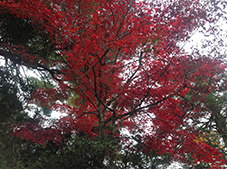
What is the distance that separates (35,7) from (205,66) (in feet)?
20.5

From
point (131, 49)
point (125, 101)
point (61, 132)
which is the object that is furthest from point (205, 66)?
point (61, 132)

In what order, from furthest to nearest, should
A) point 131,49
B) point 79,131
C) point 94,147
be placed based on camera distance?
point 79,131, point 131,49, point 94,147

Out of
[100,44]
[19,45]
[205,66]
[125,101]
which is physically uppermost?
[19,45]

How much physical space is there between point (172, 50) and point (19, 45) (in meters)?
5.80

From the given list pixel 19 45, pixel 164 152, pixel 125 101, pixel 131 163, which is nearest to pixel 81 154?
pixel 131 163

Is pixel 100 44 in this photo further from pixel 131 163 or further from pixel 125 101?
pixel 131 163

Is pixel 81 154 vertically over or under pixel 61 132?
under

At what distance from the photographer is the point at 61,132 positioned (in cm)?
795

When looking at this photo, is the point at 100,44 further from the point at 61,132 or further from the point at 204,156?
the point at 204,156

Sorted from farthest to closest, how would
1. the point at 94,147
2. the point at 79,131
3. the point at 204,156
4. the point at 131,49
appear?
the point at 79,131 → the point at 131,49 → the point at 204,156 → the point at 94,147

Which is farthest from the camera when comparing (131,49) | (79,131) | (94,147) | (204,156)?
(79,131)

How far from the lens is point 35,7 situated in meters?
5.58

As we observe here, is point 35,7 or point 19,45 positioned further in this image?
point 19,45

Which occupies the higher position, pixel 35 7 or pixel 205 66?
pixel 35 7
